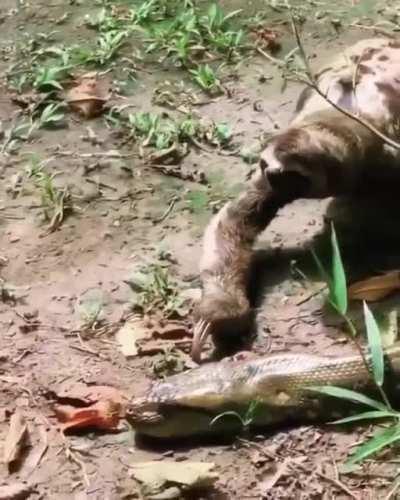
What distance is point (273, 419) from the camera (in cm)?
290

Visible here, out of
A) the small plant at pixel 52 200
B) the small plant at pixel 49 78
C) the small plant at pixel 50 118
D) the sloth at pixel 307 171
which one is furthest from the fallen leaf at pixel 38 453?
the small plant at pixel 49 78

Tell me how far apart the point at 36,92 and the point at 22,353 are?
1541 millimetres

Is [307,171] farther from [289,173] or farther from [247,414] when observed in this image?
[247,414]

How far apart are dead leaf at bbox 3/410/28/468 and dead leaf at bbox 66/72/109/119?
1.63 metres

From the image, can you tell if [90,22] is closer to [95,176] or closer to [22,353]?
[95,176]

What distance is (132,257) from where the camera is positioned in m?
3.61

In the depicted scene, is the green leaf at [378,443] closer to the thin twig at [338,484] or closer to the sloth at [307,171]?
the thin twig at [338,484]

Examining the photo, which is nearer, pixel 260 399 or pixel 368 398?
pixel 368 398

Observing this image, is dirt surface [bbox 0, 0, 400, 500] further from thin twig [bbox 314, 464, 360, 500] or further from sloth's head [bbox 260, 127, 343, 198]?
sloth's head [bbox 260, 127, 343, 198]

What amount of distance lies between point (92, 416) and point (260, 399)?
1.44 feet

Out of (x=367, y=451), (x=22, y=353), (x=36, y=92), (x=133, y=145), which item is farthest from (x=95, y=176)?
(x=367, y=451)

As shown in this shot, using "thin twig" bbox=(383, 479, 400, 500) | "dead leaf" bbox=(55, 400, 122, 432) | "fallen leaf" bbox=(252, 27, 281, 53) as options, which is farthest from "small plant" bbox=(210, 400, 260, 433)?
"fallen leaf" bbox=(252, 27, 281, 53)

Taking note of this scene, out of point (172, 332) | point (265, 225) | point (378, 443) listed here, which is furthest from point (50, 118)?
point (378, 443)

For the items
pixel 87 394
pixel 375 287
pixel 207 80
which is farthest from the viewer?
pixel 207 80
